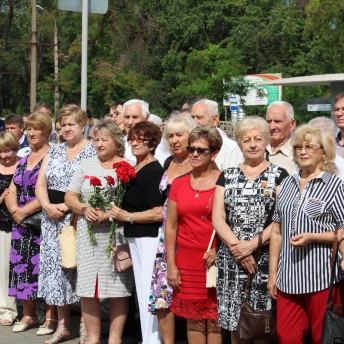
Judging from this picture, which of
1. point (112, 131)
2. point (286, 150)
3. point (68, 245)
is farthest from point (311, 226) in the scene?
point (68, 245)

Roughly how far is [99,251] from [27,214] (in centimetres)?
137

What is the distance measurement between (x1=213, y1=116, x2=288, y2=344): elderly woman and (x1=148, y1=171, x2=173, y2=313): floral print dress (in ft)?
2.14

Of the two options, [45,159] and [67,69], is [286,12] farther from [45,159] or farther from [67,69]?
[45,159]

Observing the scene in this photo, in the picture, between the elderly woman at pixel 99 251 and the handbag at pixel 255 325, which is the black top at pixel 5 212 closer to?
the elderly woman at pixel 99 251

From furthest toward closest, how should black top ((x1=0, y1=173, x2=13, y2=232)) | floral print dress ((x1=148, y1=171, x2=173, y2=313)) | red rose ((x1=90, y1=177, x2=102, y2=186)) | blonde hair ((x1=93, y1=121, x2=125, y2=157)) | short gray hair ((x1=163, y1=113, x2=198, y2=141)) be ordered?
black top ((x1=0, y1=173, x2=13, y2=232))
blonde hair ((x1=93, y1=121, x2=125, y2=157))
red rose ((x1=90, y1=177, x2=102, y2=186))
short gray hair ((x1=163, y1=113, x2=198, y2=141))
floral print dress ((x1=148, y1=171, x2=173, y2=313))

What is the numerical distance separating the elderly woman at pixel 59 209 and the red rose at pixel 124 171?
3.65 ft

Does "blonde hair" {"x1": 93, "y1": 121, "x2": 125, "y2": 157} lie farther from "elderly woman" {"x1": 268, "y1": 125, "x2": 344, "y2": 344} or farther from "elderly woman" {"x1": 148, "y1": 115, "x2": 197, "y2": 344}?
"elderly woman" {"x1": 268, "y1": 125, "x2": 344, "y2": 344}

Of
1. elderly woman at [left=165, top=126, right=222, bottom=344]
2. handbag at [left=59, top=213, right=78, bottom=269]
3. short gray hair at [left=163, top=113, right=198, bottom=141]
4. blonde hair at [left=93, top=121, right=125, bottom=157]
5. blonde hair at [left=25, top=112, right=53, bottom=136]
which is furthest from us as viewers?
blonde hair at [left=25, top=112, right=53, bottom=136]

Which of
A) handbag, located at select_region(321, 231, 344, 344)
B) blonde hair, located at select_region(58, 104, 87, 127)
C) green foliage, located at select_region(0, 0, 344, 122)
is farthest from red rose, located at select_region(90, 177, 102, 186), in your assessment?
green foliage, located at select_region(0, 0, 344, 122)

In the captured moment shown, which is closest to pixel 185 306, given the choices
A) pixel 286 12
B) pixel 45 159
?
pixel 45 159

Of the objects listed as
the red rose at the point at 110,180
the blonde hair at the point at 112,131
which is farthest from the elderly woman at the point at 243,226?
the blonde hair at the point at 112,131

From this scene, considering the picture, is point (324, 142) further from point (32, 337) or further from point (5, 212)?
point (5, 212)

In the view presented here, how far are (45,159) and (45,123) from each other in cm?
40

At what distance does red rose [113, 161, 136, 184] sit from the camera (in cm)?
623
